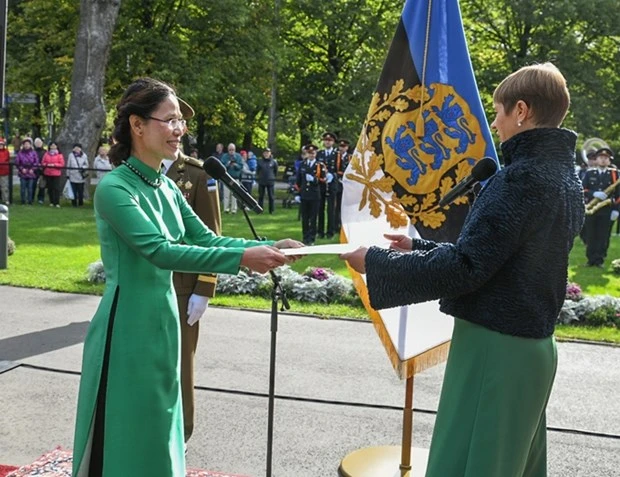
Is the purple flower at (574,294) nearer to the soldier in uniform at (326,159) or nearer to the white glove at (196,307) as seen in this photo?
the white glove at (196,307)

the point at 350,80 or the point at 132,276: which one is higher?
the point at 350,80

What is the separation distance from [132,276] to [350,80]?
32438 mm

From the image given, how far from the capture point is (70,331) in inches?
315

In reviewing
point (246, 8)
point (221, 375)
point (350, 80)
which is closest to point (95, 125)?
point (246, 8)

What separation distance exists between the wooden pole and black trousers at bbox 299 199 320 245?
11.6 metres

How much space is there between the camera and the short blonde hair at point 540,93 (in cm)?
264

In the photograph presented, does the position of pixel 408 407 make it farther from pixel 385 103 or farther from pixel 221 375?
pixel 221 375

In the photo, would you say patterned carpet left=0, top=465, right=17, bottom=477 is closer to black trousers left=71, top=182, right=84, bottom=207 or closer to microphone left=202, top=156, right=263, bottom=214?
microphone left=202, top=156, right=263, bottom=214

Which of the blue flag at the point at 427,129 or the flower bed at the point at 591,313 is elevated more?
the blue flag at the point at 427,129

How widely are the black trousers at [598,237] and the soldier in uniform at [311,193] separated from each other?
5.26 metres

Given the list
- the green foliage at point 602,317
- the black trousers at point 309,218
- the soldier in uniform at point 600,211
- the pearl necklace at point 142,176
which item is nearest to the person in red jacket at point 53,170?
Result: the black trousers at point 309,218

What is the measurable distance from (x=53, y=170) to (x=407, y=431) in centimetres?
1911

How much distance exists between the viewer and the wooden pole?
4395mm

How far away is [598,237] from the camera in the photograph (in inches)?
570
